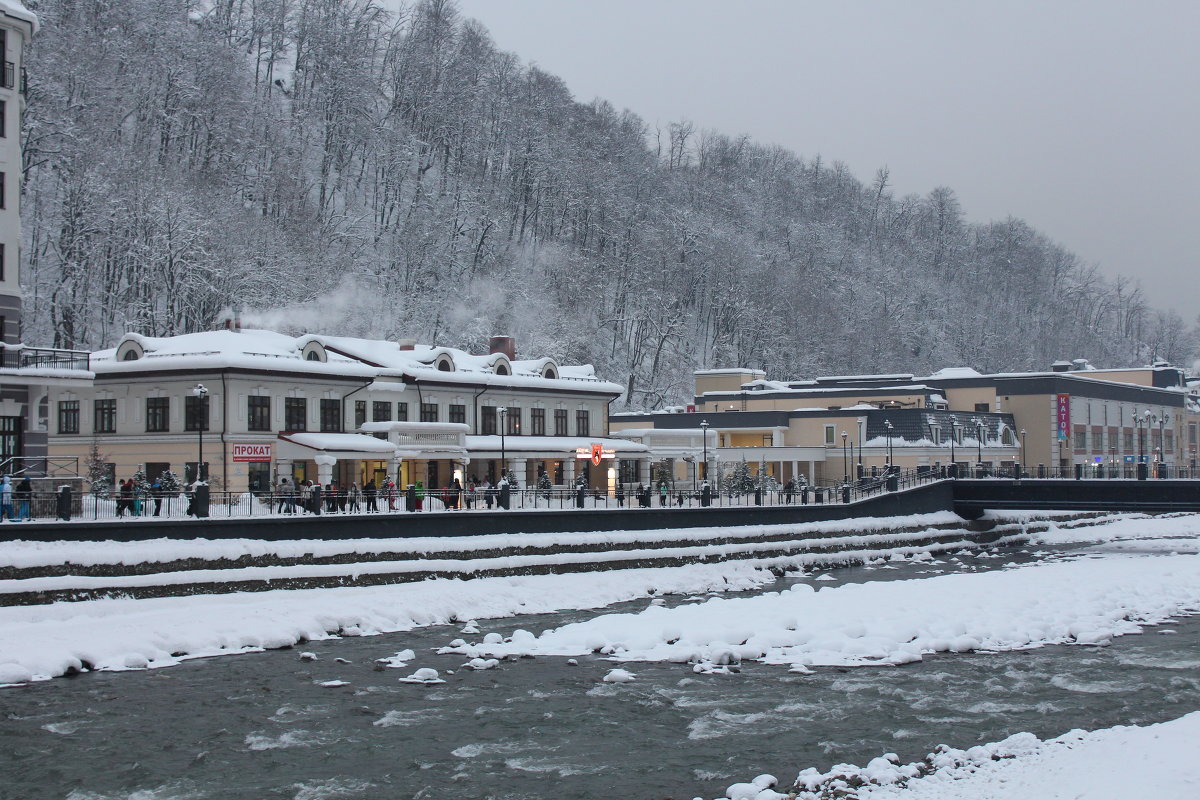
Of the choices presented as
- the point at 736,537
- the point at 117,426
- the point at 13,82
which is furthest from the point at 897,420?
the point at 13,82

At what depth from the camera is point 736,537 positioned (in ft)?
179

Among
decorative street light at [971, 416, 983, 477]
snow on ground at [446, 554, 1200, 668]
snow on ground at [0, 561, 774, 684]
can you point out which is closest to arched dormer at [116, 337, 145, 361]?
snow on ground at [0, 561, 774, 684]

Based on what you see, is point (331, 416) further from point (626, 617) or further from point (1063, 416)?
point (1063, 416)

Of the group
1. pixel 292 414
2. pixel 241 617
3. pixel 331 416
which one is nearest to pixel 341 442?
pixel 292 414

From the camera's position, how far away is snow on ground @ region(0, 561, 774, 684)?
1190 inches

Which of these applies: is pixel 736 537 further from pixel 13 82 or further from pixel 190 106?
pixel 190 106

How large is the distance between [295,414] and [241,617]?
21.3 metres

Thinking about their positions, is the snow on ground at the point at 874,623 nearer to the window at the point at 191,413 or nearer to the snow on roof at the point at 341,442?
the snow on roof at the point at 341,442

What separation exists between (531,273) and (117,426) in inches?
3046

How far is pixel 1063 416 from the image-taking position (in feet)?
313

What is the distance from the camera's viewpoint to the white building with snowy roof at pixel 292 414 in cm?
5150

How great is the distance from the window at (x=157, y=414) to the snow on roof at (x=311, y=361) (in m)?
1.57

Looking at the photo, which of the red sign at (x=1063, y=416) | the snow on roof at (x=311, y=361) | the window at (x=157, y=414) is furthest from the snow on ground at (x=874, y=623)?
the red sign at (x=1063, y=416)

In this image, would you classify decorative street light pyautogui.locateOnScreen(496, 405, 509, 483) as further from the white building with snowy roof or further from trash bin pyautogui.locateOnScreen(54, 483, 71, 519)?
trash bin pyautogui.locateOnScreen(54, 483, 71, 519)
